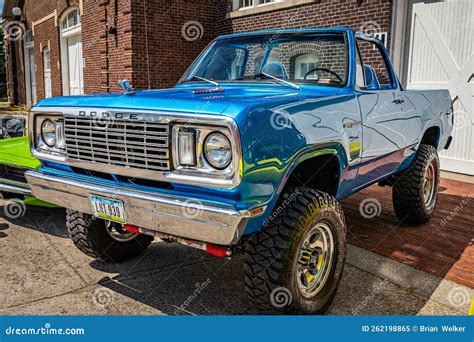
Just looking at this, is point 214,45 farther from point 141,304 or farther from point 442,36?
point 442,36

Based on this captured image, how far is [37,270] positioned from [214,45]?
2479 millimetres

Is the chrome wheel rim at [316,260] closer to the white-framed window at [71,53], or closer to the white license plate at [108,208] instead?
the white license plate at [108,208]

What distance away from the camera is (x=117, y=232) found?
13.0 feet

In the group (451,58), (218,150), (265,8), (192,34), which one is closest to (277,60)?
(218,150)

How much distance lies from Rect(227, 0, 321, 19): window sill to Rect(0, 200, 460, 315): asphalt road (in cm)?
684

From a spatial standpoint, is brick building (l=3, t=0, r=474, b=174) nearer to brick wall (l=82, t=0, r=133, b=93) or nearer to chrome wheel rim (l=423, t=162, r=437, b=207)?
brick wall (l=82, t=0, r=133, b=93)

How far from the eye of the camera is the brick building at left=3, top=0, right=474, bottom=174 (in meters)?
7.46

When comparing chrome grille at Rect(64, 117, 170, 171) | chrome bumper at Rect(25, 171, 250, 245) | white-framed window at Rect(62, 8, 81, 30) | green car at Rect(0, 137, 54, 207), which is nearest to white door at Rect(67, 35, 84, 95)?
white-framed window at Rect(62, 8, 81, 30)

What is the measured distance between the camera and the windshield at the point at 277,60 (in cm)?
384

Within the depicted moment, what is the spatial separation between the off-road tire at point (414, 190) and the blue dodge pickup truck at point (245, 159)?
82cm

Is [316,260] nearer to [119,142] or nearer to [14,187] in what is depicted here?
[119,142]

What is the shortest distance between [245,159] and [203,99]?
0.55 m

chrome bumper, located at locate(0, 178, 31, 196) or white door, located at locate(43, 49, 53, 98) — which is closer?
chrome bumper, located at locate(0, 178, 31, 196)

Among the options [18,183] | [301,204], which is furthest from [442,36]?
[18,183]
